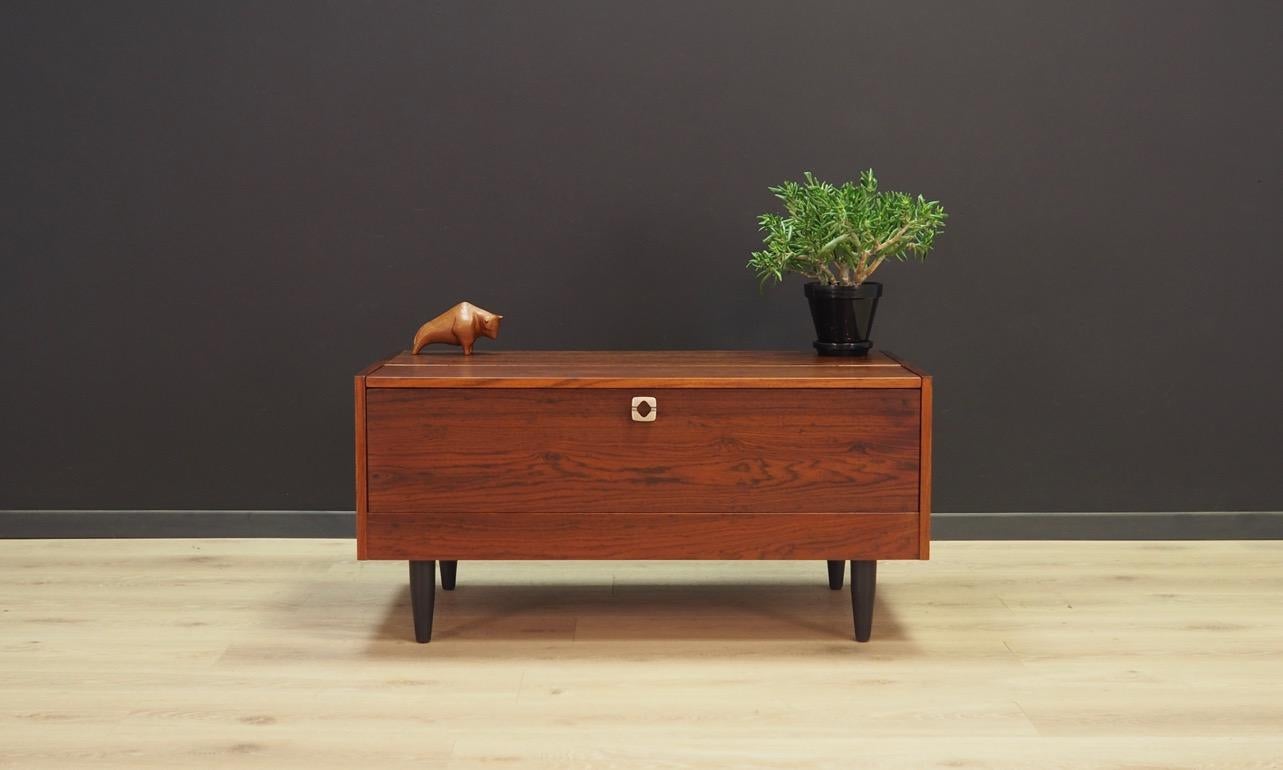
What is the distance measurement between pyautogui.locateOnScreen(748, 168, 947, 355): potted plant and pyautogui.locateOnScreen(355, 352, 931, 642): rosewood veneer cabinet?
293 millimetres

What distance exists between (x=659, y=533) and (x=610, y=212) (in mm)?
995

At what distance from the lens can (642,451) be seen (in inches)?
81.0

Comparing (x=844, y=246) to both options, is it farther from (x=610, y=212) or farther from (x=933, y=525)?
(x=933, y=525)

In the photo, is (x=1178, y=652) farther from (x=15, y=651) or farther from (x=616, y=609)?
(x=15, y=651)

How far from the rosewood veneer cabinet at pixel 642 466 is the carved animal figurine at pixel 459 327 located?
28 centimetres

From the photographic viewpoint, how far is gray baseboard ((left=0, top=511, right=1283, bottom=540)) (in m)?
2.86

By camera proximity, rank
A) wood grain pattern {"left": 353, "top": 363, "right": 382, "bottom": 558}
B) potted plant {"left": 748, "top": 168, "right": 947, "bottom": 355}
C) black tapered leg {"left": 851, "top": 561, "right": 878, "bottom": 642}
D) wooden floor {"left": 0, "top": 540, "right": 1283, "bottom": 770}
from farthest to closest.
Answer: potted plant {"left": 748, "top": 168, "right": 947, "bottom": 355} → black tapered leg {"left": 851, "top": 561, "right": 878, "bottom": 642} → wood grain pattern {"left": 353, "top": 363, "right": 382, "bottom": 558} → wooden floor {"left": 0, "top": 540, "right": 1283, "bottom": 770}

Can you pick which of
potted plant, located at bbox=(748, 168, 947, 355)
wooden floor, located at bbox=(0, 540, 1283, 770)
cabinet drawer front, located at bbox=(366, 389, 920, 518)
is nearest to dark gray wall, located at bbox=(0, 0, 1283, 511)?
wooden floor, located at bbox=(0, 540, 1283, 770)

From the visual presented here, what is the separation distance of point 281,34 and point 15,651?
1.44 meters

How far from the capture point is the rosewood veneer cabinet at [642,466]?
6.72ft

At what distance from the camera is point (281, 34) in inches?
109

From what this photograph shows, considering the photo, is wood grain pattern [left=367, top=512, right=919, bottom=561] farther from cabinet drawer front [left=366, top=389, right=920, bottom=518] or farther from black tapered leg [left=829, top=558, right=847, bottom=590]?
black tapered leg [left=829, top=558, right=847, bottom=590]

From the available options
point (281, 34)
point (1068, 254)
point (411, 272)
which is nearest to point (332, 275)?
point (411, 272)

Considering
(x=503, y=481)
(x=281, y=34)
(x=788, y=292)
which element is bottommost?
(x=503, y=481)
